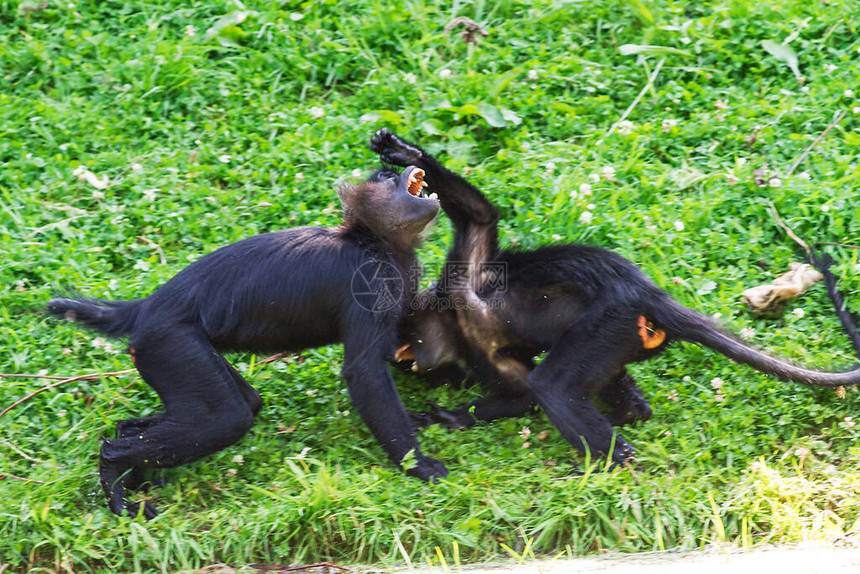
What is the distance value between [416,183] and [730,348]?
1970 millimetres

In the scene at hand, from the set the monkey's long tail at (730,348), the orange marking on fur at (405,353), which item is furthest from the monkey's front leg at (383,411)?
the monkey's long tail at (730,348)

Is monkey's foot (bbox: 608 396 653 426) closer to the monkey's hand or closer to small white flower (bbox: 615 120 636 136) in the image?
the monkey's hand

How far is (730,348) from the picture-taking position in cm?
522

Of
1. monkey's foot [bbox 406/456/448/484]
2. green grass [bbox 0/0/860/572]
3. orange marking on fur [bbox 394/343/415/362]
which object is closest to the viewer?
green grass [bbox 0/0/860/572]

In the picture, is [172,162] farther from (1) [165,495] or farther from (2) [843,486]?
(2) [843,486]

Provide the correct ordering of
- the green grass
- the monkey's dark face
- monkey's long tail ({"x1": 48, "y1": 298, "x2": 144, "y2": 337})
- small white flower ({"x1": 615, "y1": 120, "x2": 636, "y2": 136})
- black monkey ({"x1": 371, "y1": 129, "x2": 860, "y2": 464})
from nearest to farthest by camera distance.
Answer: the green grass → black monkey ({"x1": 371, "y1": 129, "x2": 860, "y2": 464}) → monkey's long tail ({"x1": 48, "y1": 298, "x2": 144, "y2": 337}) → the monkey's dark face → small white flower ({"x1": 615, "y1": 120, "x2": 636, "y2": 136})

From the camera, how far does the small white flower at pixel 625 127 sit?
702 centimetres

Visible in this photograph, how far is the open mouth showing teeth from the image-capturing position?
220 inches

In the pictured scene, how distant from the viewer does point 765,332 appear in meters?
5.90

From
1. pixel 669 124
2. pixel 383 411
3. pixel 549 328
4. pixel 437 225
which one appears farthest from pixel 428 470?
pixel 669 124

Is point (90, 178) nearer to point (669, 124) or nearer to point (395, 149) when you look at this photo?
point (395, 149)

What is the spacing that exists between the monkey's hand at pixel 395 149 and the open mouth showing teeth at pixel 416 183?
0.07 m

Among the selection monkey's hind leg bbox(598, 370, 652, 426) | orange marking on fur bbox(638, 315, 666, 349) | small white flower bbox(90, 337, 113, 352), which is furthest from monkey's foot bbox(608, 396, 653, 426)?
small white flower bbox(90, 337, 113, 352)

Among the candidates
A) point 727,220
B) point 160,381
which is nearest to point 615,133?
point 727,220
